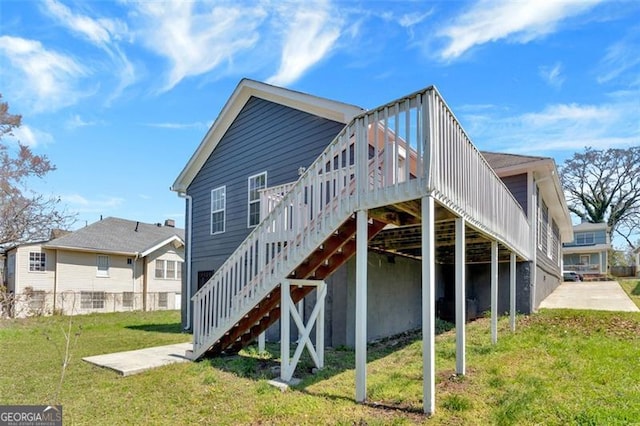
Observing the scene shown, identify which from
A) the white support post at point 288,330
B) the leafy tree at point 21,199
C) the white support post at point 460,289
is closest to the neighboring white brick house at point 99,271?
the leafy tree at point 21,199

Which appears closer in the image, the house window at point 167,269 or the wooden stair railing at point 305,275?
the wooden stair railing at point 305,275

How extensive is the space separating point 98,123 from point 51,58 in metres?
3.38

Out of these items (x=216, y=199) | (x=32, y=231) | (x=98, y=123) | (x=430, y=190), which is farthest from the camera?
(x=32, y=231)

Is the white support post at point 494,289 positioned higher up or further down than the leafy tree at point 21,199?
further down

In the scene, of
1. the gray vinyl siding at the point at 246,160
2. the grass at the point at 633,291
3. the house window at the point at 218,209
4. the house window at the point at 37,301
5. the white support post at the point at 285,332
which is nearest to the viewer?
the white support post at the point at 285,332

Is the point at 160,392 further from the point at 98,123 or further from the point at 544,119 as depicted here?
the point at 544,119

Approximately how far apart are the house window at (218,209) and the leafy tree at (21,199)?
7441 millimetres

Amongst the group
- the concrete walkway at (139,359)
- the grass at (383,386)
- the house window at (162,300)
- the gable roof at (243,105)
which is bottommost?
the house window at (162,300)

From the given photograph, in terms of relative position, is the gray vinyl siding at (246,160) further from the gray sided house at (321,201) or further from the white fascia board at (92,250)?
the white fascia board at (92,250)

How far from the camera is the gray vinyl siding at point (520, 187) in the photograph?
438 inches

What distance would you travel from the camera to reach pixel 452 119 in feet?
17.4

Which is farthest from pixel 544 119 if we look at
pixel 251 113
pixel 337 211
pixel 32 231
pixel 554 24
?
pixel 32 231

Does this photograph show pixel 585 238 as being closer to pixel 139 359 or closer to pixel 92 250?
pixel 92 250

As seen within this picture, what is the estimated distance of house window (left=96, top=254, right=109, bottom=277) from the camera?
71.5ft
